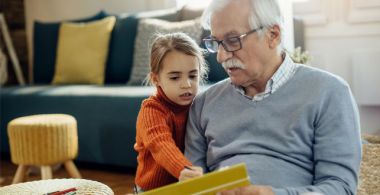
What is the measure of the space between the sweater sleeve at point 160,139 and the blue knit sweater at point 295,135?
0.32ft

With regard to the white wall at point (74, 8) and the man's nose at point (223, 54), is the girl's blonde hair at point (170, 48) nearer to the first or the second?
the man's nose at point (223, 54)

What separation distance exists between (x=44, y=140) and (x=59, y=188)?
1.26 metres

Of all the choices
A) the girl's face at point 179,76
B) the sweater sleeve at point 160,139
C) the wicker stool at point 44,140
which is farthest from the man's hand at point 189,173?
the wicker stool at point 44,140

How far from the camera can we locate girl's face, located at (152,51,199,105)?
1.47 metres

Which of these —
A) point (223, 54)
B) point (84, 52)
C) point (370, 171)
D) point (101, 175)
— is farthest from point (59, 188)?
point (84, 52)

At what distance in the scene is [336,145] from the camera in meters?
1.20

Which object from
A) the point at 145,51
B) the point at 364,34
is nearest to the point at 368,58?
the point at 364,34

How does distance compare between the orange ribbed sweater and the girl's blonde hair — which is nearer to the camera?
the orange ribbed sweater

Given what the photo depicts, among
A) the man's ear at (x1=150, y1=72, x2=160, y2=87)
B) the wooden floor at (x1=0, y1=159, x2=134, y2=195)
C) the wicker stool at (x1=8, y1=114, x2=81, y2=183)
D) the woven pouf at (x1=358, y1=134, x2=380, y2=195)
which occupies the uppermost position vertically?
the man's ear at (x1=150, y1=72, x2=160, y2=87)

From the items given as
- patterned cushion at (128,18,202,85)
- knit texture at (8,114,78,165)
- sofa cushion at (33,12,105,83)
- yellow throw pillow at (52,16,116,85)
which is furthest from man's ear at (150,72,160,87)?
sofa cushion at (33,12,105,83)

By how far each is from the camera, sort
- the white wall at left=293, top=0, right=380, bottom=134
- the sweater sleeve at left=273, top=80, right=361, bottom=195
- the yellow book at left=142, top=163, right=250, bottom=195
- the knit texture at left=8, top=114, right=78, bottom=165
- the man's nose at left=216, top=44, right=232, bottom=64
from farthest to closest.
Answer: the white wall at left=293, top=0, right=380, bottom=134
the knit texture at left=8, top=114, right=78, bottom=165
the man's nose at left=216, top=44, right=232, bottom=64
the sweater sleeve at left=273, top=80, right=361, bottom=195
the yellow book at left=142, top=163, right=250, bottom=195

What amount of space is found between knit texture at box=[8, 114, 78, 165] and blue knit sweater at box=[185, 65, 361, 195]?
→ 1.56 meters

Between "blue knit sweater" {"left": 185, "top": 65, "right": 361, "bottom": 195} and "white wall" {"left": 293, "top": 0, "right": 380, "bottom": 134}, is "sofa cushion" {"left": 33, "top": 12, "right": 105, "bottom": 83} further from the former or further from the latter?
"blue knit sweater" {"left": 185, "top": 65, "right": 361, "bottom": 195}

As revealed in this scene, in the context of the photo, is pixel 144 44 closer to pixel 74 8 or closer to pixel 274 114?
pixel 74 8
